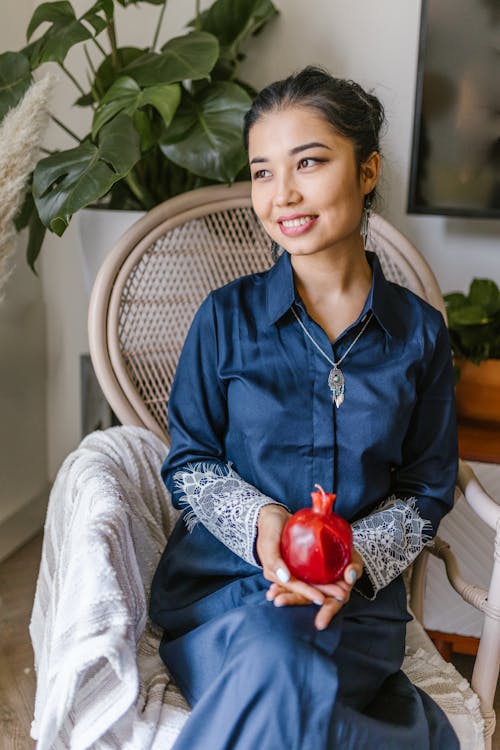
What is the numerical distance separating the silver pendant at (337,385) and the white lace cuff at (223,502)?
0.16m

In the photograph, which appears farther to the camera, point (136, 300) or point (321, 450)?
point (136, 300)

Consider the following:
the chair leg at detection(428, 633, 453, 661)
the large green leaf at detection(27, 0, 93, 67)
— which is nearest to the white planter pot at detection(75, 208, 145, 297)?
the large green leaf at detection(27, 0, 93, 67)

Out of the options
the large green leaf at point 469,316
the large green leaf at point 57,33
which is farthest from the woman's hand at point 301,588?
the large green leaf at point 57,33

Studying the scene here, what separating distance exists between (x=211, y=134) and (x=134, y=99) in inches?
6.3

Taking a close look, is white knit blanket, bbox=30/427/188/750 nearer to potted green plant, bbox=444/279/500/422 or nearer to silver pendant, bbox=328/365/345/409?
silver pendant, bbox=328/365/345/409

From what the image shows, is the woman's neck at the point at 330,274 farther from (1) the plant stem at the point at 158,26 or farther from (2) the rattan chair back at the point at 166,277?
(1) the plant stem at the point at 158,26

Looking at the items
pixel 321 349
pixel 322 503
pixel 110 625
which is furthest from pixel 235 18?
pixel 110 625

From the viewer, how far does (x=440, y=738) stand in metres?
1.02

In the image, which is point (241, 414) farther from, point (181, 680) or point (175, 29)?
point (175, 29)

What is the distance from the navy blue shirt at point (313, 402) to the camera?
118cm

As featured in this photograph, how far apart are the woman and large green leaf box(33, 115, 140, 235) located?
0.27 metres

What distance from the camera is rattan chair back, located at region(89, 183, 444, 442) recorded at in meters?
1.46

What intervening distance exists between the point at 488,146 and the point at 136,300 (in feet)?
2.64

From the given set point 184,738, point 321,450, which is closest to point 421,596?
point 321,450
